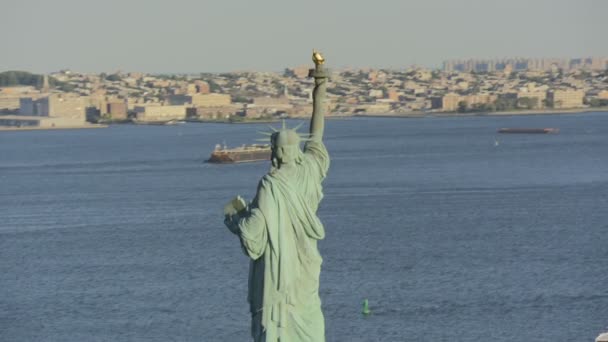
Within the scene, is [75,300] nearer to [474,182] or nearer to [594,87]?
[474,182]

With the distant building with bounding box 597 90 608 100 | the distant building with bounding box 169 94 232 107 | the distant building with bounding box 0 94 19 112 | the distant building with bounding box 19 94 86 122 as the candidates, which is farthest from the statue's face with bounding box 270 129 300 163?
the distant building with bounding box 597 90 608 100

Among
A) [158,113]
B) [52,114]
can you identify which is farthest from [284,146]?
[158,113]

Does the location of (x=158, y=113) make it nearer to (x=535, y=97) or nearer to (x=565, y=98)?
(x=535, y=97)

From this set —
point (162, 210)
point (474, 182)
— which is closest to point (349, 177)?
point (474, 182)

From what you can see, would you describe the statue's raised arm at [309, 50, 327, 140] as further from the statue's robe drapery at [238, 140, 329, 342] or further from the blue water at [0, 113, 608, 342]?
the blue water at [0, 113, 608, 342]

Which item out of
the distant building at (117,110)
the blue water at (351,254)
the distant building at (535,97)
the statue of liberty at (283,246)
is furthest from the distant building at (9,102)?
the statue of liberty at (283,246)
